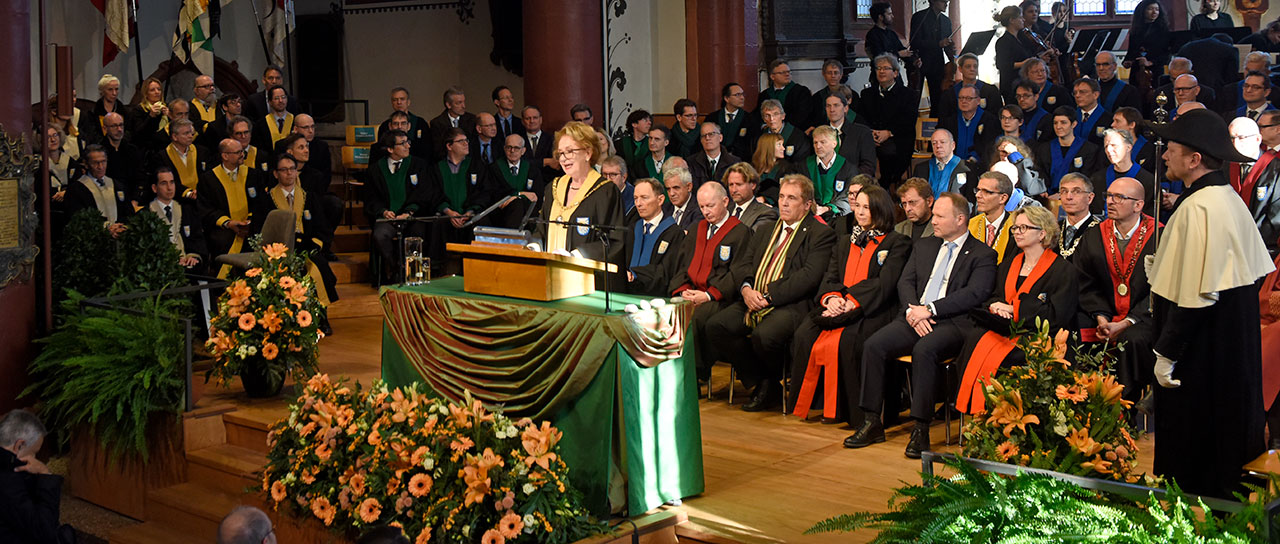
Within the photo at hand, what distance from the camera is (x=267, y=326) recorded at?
677 cm

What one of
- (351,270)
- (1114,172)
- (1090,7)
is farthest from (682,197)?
(1090,7)

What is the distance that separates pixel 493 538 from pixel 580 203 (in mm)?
1979

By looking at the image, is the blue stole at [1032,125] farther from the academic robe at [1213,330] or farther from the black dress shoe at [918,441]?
the academic robe at [1213,330]

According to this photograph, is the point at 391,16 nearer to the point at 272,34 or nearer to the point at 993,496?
the point at 272,34

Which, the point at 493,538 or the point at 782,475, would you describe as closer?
the point at 493,538

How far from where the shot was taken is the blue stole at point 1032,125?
10406 mm

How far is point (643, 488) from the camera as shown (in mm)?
4949

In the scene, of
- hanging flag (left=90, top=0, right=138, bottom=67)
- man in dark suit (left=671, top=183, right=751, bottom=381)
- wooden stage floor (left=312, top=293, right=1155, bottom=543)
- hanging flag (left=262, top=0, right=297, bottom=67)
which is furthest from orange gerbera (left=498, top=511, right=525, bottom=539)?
hanging flag (left=262, top=0, right=297, bottom=67)

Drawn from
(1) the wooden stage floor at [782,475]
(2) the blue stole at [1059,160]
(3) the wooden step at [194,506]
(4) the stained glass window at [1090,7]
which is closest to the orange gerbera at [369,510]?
(1) the wooden stage floor at [782,475]

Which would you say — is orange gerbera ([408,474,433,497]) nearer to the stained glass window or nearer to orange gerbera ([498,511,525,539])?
orange gerbera ([498,511,525,539])

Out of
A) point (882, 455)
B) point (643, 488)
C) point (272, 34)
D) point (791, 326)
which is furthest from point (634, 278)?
point (272, 34)

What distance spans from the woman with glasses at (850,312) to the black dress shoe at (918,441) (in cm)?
44

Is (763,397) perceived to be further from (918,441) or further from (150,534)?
(150,534)

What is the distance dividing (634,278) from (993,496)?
14.2 feet
